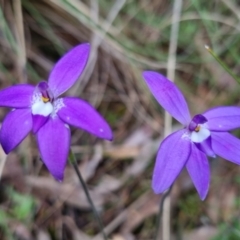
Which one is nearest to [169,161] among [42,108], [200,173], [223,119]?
[200,173]

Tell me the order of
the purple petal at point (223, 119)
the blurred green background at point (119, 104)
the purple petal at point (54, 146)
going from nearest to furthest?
the purple petal at point (54, 146), the purple petal at point (223, 119), the blurred green background at point (119, 104)

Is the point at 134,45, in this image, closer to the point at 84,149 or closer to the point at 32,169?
the point at 84,149

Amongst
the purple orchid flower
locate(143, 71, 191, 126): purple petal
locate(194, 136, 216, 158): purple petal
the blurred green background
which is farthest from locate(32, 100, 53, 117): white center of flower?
the blurred green background

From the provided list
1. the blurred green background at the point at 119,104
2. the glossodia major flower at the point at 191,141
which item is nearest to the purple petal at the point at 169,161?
the glossodia major flower at the point at 191,141

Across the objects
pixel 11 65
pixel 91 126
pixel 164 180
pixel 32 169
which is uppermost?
pixel 11 65

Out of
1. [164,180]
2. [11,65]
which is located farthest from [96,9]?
[164,180]

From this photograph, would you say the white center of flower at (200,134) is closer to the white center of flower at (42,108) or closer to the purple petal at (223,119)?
the purple petal at (223,119)

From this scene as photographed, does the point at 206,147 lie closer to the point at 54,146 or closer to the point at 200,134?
the point at 200,134

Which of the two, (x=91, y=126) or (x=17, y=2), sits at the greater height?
(x=17, y=2)
